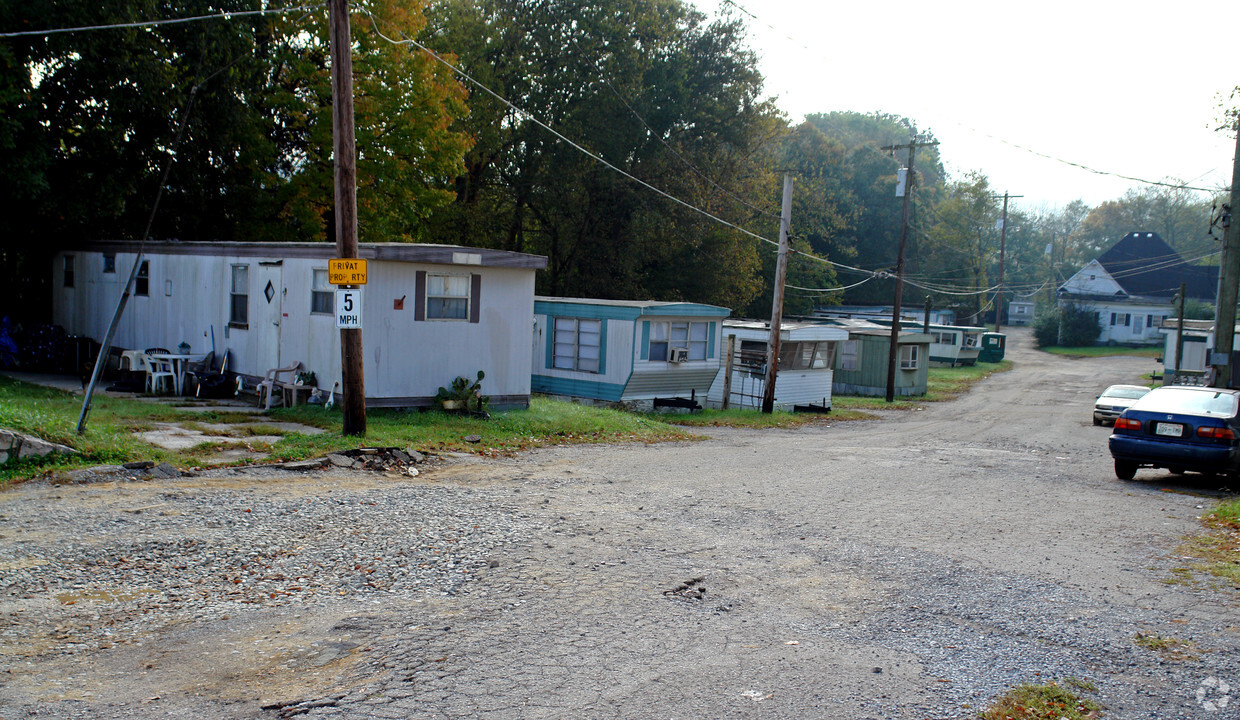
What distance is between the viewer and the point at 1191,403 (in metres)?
13.1

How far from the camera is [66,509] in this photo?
788 centimetres

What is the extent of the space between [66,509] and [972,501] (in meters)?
9.82

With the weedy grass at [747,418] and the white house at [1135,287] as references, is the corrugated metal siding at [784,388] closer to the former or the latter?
the weedy grass at [747,418]

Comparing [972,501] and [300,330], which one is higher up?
[300,330]

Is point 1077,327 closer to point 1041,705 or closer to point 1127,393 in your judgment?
point 1127,393

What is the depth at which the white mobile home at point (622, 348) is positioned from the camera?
21.6 m

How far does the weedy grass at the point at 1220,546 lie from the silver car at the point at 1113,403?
17016mm

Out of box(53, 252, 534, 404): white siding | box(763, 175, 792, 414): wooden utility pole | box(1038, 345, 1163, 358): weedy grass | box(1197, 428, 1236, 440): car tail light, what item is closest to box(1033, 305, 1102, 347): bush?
box(1038, 345, 1163, 358): weedy grass

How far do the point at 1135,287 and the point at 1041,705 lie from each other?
75801 millimetres

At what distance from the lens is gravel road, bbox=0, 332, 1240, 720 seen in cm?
468

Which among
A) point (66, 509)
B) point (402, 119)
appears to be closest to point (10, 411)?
point (66, 509)

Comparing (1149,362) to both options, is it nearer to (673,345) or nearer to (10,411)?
(673,345)

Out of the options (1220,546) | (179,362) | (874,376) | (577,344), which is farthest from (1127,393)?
(179,362)

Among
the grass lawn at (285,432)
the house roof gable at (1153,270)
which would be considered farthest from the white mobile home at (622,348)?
the house roof gable at (1153,270)
